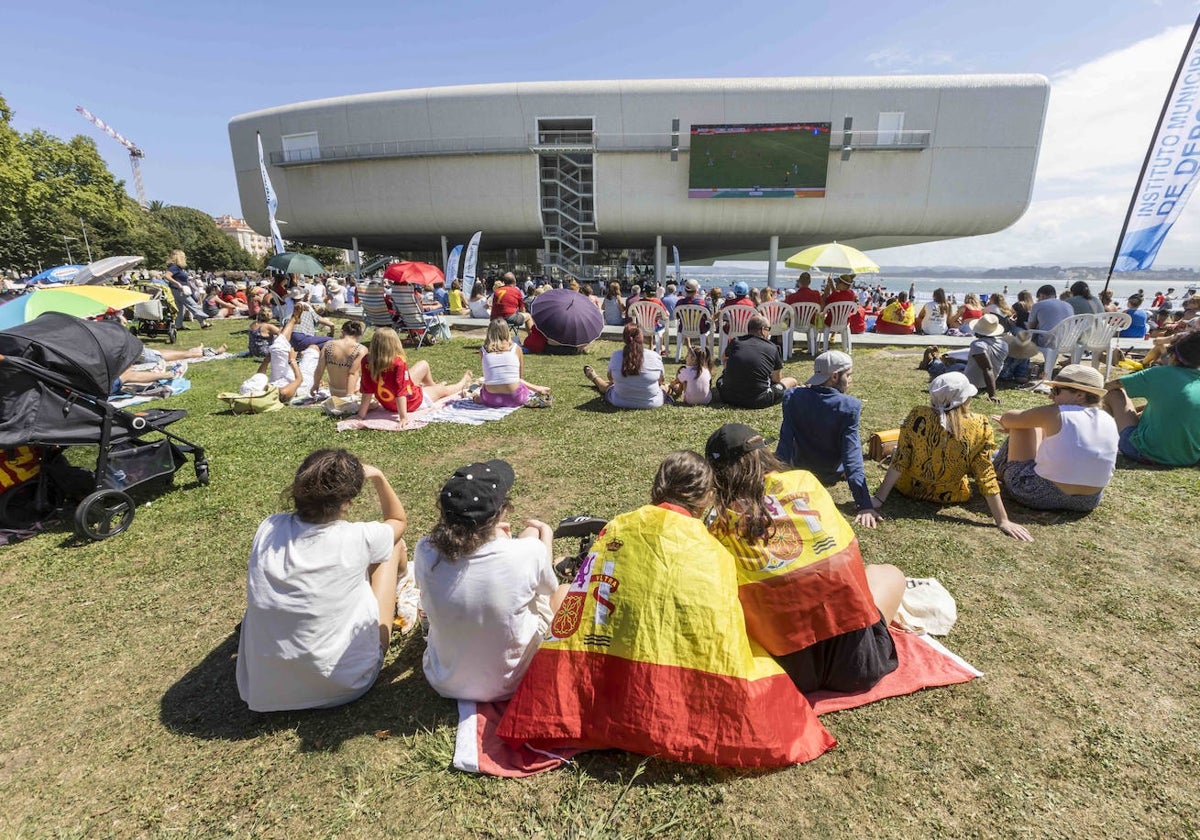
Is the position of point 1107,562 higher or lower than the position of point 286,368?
lower

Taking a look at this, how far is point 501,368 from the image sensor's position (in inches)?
289

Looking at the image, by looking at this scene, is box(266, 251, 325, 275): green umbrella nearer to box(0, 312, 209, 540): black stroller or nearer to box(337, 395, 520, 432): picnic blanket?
box(337, 395, 520, 432): picnic blanket

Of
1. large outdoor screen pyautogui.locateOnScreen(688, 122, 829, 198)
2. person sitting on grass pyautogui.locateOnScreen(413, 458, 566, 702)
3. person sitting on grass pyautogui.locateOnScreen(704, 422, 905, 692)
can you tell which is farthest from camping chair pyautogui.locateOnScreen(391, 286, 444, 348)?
large outdoor screen pyautogui.locateOnScreen(688, 122, 829, 198)

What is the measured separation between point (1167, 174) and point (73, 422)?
15.1 m

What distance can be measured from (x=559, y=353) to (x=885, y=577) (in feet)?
31.3

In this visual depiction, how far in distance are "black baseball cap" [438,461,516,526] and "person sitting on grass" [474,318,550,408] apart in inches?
206

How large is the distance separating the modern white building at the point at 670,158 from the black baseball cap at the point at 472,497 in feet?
124

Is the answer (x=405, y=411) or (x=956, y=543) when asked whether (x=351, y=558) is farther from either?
(x=405, y=411)

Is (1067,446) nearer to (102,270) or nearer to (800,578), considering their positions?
(800,578)

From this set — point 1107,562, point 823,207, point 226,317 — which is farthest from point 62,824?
point 823,207

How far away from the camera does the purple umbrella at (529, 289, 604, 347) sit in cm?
1133

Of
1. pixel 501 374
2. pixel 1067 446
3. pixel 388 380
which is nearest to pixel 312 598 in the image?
pixel 388 380

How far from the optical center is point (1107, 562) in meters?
3.59

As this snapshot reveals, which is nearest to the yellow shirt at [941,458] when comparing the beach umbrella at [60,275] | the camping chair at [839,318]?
the camping chair at [839,318]
